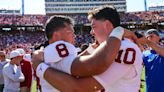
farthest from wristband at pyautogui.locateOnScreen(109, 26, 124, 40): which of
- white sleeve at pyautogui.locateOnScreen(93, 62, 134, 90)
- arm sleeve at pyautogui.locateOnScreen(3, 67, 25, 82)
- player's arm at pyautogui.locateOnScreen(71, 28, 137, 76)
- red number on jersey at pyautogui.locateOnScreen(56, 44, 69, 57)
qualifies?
arm sleeve at pyautogui.locateOnScreen(3, 67, 25, 82)

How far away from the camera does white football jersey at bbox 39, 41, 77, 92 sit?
262 centimetres

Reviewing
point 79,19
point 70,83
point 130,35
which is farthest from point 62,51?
point 79,19

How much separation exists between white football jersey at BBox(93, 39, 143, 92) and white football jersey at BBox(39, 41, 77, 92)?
0.70 feet

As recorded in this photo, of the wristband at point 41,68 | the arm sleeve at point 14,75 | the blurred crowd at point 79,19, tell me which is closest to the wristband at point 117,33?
the wristband at point 41,68

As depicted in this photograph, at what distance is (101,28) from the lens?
109 inches

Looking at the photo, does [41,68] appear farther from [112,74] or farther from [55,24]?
[112,74]

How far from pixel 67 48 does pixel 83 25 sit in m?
60.0

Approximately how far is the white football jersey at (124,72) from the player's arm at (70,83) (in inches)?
2.0

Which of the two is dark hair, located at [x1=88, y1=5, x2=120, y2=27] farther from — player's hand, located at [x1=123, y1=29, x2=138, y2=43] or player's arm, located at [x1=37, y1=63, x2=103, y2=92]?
player's arm, located at [x1=37, y1=63, x2=103, y2=92]

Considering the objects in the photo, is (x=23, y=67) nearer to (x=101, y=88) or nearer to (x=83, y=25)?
(x=101, y=88)

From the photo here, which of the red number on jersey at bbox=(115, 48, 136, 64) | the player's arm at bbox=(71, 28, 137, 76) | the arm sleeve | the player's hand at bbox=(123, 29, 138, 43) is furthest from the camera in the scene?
the arm sleeve

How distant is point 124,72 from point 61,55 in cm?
46

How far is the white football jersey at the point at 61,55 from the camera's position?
2.62m

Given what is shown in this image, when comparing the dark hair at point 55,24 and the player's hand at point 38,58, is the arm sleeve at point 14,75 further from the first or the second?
the dark hair at point 55,24
